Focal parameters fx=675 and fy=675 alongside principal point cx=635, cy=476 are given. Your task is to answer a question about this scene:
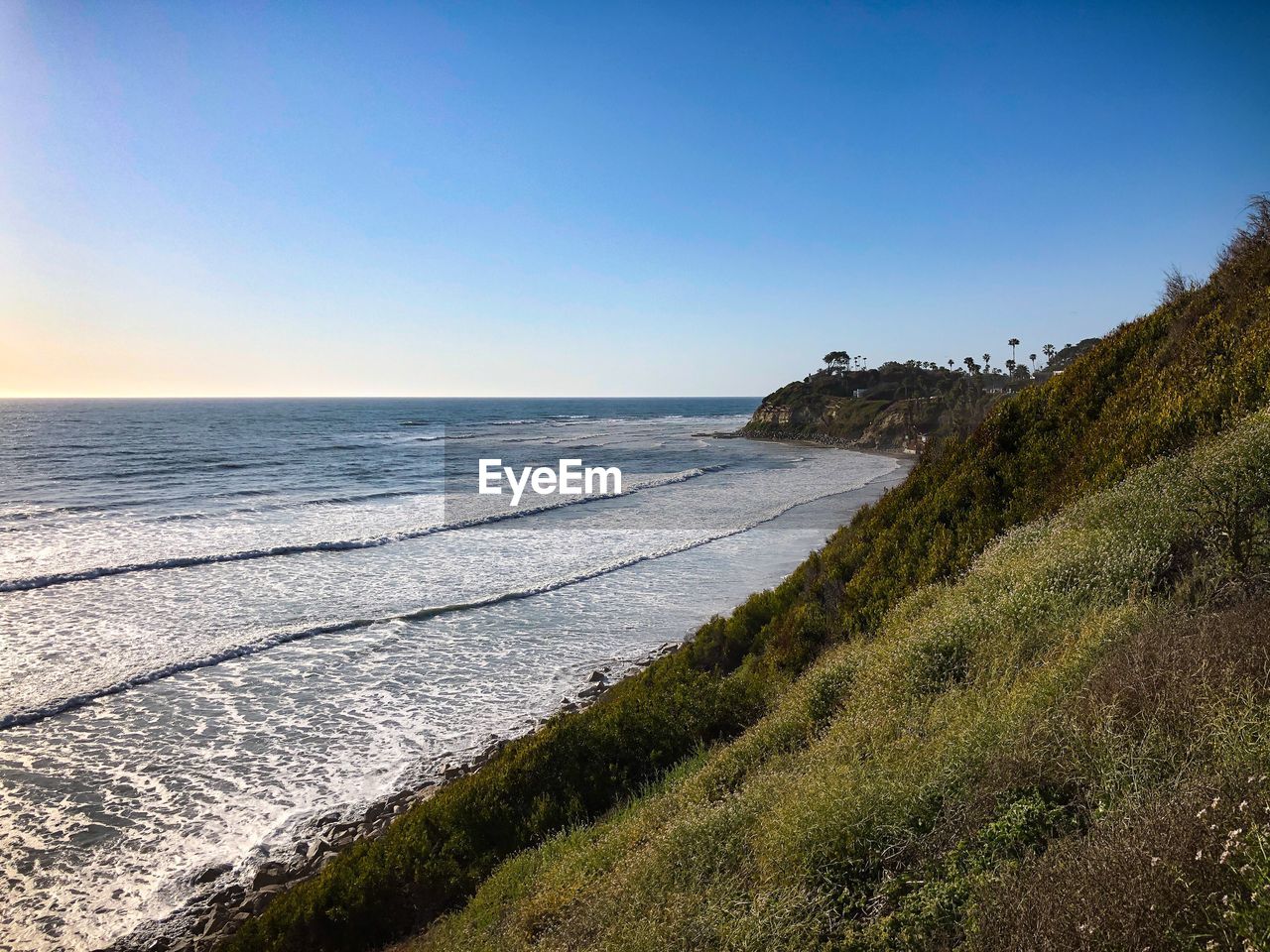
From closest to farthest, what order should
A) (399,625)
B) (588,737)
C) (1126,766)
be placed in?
(1126,766), (588,737), (399,625)

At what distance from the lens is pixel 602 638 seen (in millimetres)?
15711

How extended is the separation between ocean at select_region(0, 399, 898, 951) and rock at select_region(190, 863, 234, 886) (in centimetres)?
7

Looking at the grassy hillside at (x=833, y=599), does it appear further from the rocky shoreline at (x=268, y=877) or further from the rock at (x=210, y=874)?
the rock at (x=210, y=874)

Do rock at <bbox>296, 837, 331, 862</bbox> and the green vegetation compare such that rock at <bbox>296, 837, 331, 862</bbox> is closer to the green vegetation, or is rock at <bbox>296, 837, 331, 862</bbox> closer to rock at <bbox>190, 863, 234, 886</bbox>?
rock at <bbox>190, 863, 234, 886</bbox>

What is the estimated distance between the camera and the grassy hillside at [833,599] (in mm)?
7551

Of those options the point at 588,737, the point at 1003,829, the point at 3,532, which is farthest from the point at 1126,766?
A: the point at 3,532

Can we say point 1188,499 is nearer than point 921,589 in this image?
Yes

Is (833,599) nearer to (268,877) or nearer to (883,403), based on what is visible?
(268,877)

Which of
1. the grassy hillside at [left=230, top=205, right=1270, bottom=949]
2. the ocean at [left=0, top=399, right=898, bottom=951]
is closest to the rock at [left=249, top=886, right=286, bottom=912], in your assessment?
the grassy hillside at [left=230, top=205, right=1270, bottom=949]

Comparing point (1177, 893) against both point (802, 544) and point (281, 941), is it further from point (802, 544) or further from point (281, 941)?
point (802, 544)

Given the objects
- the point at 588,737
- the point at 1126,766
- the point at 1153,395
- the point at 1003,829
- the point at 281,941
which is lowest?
the point at 281,941

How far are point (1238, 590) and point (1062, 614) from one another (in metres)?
1.23

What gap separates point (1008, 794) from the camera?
4047mm

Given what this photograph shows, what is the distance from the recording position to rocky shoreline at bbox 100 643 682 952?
23.7 feet
